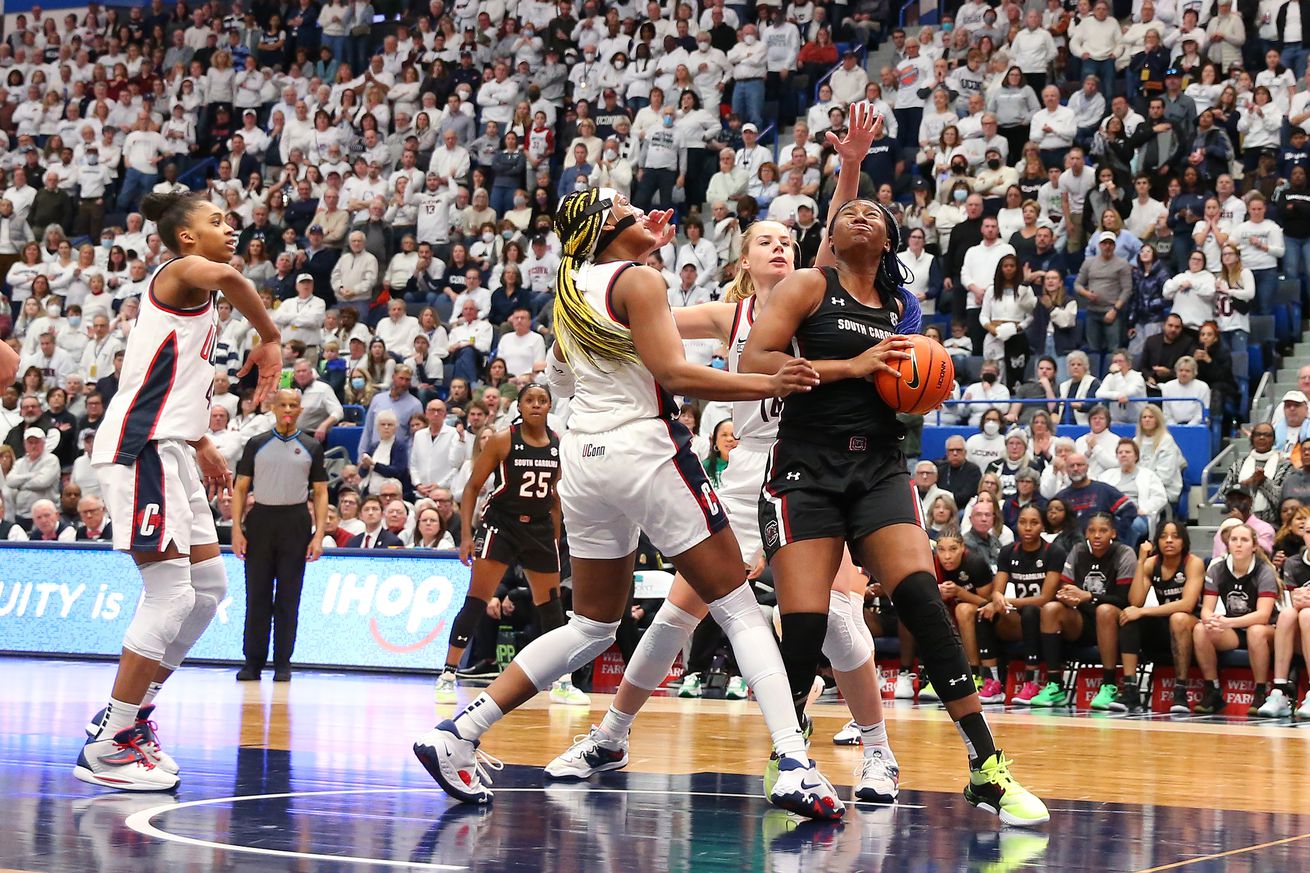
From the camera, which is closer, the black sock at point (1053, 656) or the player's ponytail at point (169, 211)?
the player's ponytail at point (169, 211)

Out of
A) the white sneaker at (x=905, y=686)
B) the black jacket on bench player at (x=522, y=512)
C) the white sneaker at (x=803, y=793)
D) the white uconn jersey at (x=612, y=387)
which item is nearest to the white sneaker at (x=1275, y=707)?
the white sneaker at (x=905, y=686)

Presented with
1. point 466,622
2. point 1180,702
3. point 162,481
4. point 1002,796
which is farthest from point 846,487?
point 1180,702

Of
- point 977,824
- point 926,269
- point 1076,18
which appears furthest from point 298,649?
point 1076,18

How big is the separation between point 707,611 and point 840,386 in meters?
1.34

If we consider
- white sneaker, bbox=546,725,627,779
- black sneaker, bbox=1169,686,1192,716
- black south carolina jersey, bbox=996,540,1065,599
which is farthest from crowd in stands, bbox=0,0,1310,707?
white sneaker, bbox=546,725,627,779

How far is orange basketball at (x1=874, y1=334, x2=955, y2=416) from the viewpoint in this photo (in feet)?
18.6

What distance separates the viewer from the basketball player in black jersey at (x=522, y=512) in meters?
11.8

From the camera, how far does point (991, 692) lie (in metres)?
13.1

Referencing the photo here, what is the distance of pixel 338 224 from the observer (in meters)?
22.5

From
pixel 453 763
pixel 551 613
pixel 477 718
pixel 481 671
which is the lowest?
pixel 481 671

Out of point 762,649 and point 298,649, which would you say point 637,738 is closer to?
point 762,649

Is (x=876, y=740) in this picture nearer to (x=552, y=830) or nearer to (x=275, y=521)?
(x=552, y=830)

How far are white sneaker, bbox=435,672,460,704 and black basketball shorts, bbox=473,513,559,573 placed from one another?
2.88 feet

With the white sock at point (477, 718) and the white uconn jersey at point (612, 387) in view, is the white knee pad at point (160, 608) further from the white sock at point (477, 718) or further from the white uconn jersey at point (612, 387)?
the white uconn jersey at point (612, 387)
